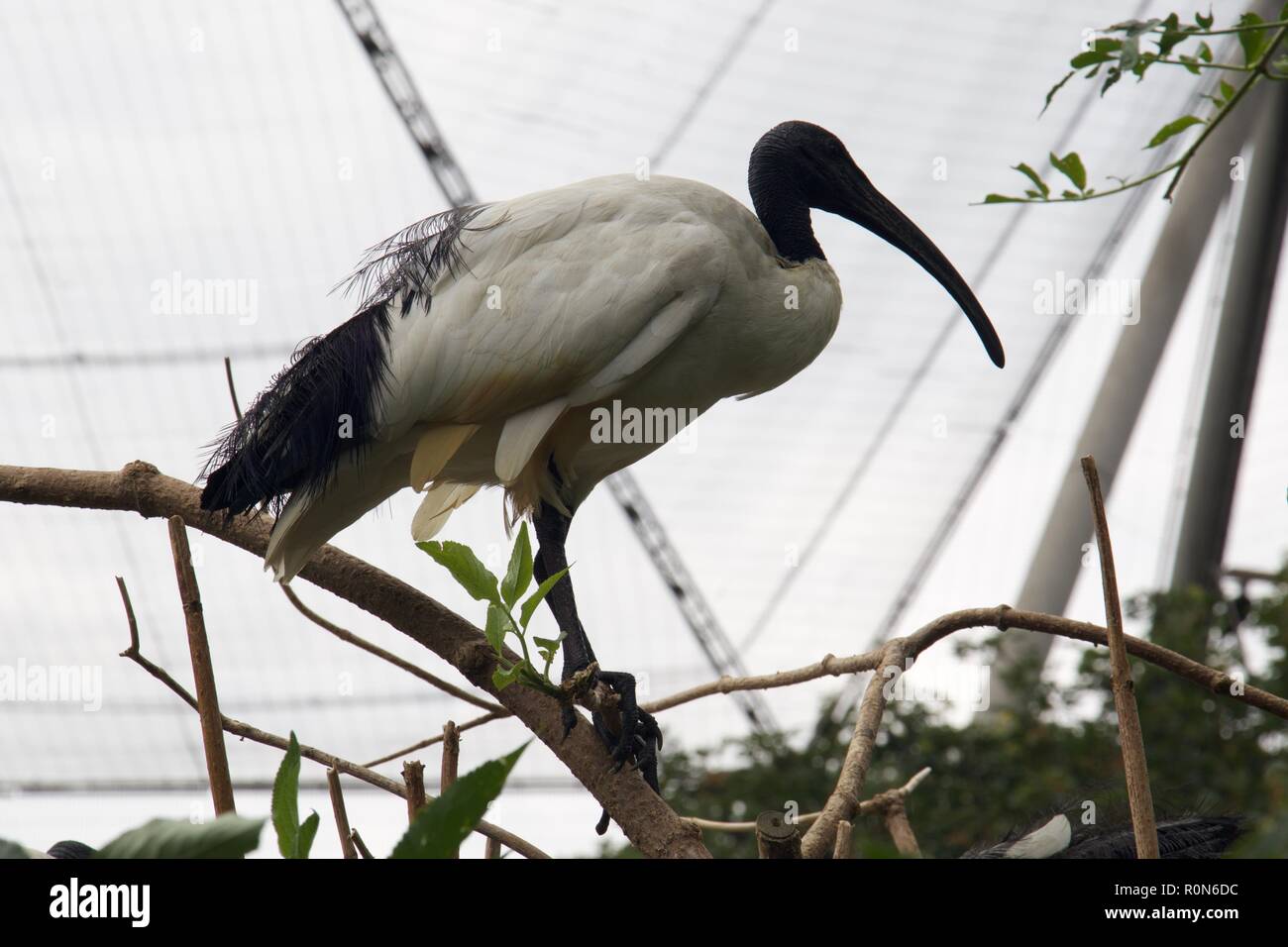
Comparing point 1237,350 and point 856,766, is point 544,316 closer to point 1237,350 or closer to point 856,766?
point 856,766

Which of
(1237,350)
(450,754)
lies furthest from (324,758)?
(1237,350)

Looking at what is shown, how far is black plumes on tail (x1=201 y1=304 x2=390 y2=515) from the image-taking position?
214 cm

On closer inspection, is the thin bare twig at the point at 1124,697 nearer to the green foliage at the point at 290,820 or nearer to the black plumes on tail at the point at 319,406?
the green foliage at the point at 290,820

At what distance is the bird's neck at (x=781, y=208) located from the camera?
2.77 meters

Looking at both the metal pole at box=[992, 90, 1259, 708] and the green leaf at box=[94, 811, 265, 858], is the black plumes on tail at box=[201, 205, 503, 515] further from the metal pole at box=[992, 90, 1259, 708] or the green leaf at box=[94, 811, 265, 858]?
the metal pole at box=[992, 90, 1259, 708]

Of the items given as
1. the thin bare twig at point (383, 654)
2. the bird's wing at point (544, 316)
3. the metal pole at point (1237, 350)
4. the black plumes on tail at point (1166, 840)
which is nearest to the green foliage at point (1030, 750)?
the metal pole at point (1237, 350)

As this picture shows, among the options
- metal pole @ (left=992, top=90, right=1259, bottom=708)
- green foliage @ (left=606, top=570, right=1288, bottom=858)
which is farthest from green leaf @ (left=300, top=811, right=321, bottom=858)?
metal pole @ (left=992, top=90, right=1259, bottom=708)

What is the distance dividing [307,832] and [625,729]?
1.21 m

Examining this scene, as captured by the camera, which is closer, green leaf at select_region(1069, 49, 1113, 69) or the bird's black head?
green leaf at select_region(1069, 49, 1113, 69)

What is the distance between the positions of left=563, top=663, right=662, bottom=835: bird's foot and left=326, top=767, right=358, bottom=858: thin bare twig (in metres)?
0.51
